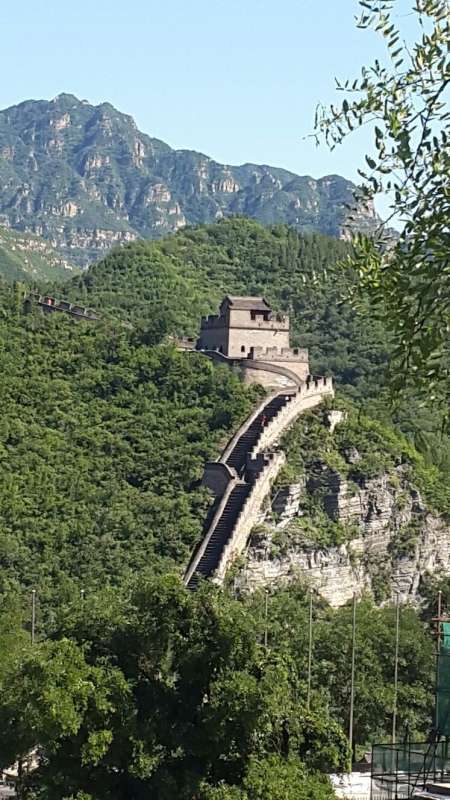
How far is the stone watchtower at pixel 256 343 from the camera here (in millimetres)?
82938

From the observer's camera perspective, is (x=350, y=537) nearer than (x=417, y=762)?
No

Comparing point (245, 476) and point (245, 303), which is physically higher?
point (245, 303)

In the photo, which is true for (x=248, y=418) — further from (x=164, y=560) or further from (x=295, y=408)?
(x=164, y=560)

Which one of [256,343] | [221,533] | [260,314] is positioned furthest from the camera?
[260,314]

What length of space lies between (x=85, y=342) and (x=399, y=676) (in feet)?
125

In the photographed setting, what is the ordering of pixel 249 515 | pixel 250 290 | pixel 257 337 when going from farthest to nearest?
pixel 250 290, pixel 257 337, pixel 249 515

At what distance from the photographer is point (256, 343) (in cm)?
8475

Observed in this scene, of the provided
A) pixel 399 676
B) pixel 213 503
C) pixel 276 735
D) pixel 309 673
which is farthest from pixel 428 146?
pixel 213 503

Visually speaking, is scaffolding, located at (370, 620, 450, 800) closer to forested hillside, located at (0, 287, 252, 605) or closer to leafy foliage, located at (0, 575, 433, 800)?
leafy foliage, located at (0, 575, 433, 800)

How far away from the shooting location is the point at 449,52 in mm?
16000

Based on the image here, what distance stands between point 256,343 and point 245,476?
34.2ft

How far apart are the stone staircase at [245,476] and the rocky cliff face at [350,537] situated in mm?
1181

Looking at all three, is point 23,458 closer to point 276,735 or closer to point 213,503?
point 213,503

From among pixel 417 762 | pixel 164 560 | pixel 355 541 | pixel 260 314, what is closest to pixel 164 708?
pixel 417 762
